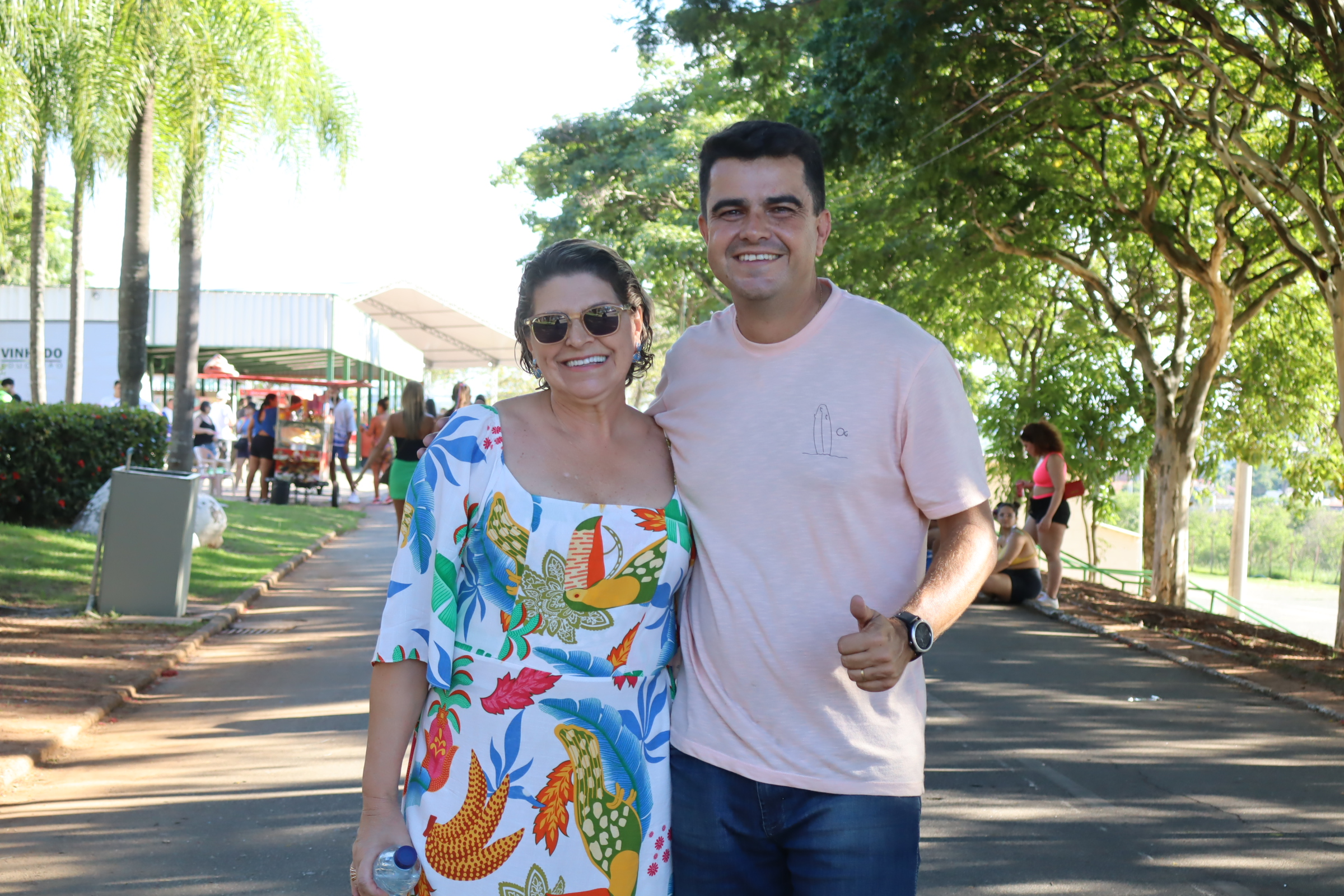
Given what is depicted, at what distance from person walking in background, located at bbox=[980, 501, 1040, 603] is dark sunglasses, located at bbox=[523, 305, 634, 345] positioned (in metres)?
11.2

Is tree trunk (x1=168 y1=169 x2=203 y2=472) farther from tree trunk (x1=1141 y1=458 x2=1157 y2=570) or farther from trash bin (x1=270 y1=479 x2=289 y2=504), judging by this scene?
tree trunk (x1=1141 y1=458 x2=1157 y2=570)

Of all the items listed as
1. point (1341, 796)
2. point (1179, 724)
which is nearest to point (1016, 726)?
point (1179, 724)

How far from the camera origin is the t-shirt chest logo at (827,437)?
7.73ft

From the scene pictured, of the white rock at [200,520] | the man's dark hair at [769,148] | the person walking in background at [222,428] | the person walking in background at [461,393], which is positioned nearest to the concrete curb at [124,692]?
the white rock at [200,520]

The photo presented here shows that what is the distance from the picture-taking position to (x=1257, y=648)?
11.1m

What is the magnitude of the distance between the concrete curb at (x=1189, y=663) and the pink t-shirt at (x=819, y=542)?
6942 millimetres

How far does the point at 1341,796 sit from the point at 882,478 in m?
5.08

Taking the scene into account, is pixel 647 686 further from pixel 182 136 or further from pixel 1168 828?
pixel 182 136

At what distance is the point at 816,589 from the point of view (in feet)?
7.67

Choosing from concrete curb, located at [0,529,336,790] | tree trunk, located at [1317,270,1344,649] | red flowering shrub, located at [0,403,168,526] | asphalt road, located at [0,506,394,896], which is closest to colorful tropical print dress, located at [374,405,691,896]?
asphalt road, located at [0,506,394,896]

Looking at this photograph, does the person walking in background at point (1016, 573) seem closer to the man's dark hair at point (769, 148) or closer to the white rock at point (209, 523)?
the white rock at point (209, 523)

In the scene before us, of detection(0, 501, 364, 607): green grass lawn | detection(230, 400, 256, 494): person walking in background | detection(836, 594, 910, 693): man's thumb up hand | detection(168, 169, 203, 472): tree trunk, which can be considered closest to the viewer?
detection(836, 594, 910, 693): man's thumb up hand

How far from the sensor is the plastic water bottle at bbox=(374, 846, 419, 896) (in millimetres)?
2238

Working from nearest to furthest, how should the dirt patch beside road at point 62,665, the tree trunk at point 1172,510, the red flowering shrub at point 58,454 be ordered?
the dirt patch beside road at point 62,665 < the red flowering shrub at point 58,454 < the tree trunk at point 1172,510
